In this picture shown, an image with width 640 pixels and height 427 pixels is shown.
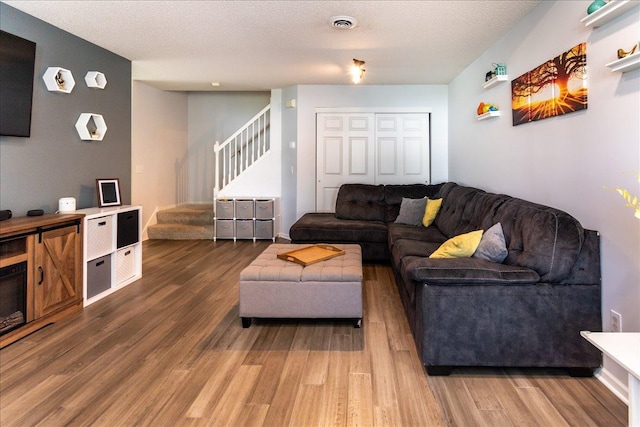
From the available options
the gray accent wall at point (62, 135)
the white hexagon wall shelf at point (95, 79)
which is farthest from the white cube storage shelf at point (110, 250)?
the white hexagon wall shelf at point (95, 79)

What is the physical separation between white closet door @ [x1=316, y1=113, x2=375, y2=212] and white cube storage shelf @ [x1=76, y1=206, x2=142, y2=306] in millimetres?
2853

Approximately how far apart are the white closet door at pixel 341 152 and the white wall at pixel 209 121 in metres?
2.10

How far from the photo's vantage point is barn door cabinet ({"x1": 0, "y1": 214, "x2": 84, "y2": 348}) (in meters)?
2.49

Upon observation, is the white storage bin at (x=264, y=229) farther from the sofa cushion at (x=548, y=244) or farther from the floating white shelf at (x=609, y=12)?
the floating white shelf at (x=609, y=12)

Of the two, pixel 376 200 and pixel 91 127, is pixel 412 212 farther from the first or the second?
pixel 91 127

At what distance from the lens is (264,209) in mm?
5996

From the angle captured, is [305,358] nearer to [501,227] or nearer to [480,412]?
[480,412]

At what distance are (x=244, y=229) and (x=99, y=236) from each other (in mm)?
2814

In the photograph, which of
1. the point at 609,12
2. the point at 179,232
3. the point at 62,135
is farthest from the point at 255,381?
the point at 179,232

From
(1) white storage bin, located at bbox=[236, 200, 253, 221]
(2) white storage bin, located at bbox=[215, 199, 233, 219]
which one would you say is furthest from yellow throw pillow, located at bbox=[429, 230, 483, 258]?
(2) white storage bin, located at bbox=[215, 199, 233, 219]

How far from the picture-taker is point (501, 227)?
2.50 m

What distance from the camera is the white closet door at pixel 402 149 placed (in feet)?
19.2

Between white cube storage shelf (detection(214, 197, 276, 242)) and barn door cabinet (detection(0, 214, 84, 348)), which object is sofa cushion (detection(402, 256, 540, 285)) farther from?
white cube storage shelf (detection(214, 197, 276, 242))

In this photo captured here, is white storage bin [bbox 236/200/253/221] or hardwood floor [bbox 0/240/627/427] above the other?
white storage bin [bbox 236/200/253/221]
